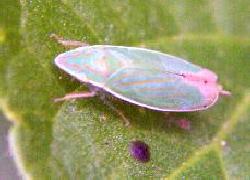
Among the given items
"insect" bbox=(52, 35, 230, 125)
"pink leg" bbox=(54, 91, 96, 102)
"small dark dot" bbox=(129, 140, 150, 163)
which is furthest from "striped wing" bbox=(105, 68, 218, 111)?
"small dark dot" bbox=(129, 140, 150, 163)

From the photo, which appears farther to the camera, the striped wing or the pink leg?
the striped wing

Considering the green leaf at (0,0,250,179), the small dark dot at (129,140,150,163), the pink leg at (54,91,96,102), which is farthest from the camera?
the small dark dot at (129,140,150,163)

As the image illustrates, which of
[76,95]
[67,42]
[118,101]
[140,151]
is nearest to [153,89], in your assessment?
[118,101]

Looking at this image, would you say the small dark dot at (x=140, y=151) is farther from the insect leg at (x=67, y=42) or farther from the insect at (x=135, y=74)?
the insect leg at (x=67, y=42)

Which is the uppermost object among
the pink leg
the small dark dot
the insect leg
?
the insect leg

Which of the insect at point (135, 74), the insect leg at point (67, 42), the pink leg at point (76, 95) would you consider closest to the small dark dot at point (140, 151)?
the insect at point (135, 74)

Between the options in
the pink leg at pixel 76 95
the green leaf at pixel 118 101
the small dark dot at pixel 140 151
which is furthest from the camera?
the small dark dot at pixel 140 151

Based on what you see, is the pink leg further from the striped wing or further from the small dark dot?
the small dark dot

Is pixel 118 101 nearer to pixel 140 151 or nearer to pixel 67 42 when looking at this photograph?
pixel 140 151

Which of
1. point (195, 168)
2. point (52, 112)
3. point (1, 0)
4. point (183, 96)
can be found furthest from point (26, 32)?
A: point (195, 168)
